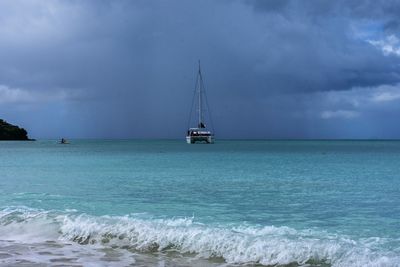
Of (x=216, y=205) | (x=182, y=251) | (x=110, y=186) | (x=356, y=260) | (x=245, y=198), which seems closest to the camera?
(x=356, y=260)

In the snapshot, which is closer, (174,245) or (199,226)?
(174,245)

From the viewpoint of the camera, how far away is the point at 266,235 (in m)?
13.6

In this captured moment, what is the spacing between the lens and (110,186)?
30156mm

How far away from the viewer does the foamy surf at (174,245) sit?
36.1 ft

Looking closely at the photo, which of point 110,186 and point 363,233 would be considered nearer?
point 363,233

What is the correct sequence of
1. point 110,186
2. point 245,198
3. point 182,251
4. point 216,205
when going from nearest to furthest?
point 182,251
point 216,205
point 245,198
point 110,186

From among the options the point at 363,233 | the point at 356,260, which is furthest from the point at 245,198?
the point at 356,260

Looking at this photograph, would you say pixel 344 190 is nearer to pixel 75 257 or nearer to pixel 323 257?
pixel 323 257

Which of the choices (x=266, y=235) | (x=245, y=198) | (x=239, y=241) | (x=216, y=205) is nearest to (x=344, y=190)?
(x=245, y=198)

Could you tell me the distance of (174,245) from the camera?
12.8 metres

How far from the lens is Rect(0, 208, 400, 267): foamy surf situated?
1101 cm

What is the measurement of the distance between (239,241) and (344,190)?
697 inches

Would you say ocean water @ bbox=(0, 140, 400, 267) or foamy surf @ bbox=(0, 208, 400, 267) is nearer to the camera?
foamy surf @ bbox=(0, 208, 400, 267)

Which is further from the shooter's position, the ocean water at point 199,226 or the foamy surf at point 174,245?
the ocean water at point 199,226
